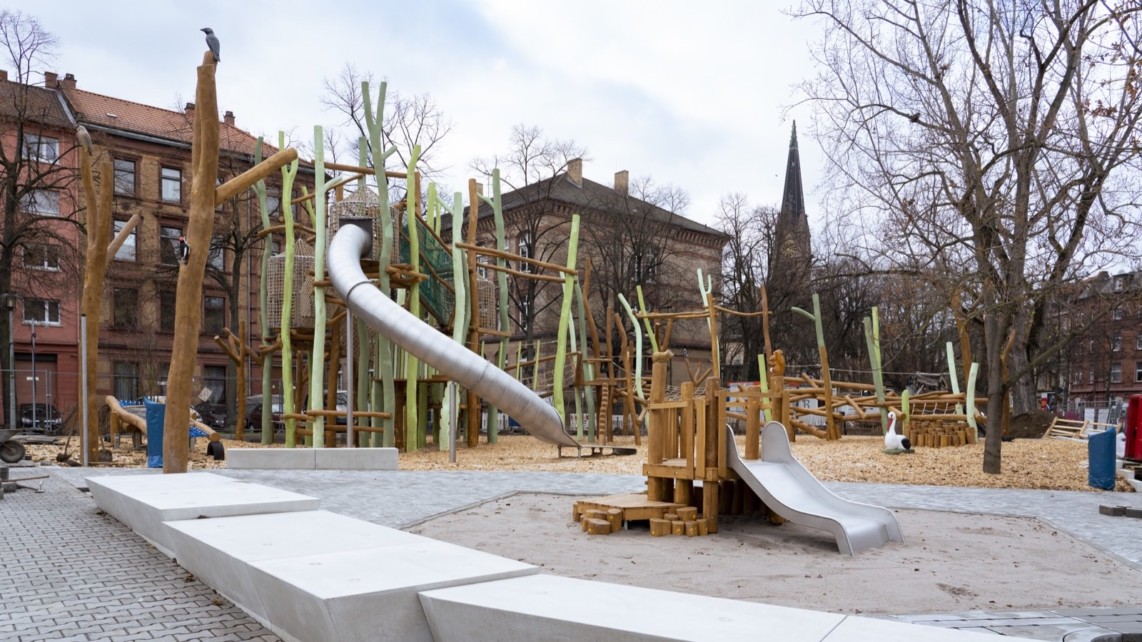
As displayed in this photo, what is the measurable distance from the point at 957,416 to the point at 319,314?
45.6 feet

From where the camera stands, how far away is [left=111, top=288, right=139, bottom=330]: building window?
42.7 meters

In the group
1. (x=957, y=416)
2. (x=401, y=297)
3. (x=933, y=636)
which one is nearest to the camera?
(x=933, y=636)

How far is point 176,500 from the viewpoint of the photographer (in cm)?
766

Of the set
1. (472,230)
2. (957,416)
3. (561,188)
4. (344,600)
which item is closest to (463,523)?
(344,600)

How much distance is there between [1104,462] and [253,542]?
12.9 m

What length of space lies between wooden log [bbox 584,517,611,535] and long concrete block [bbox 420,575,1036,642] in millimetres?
4693

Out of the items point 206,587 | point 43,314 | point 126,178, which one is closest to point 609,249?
point 126,178

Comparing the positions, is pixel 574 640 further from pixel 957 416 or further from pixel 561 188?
pixel 561 188

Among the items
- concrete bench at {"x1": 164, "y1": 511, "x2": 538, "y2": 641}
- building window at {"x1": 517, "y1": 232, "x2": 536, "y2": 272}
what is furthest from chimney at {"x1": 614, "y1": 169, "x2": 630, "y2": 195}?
concrete bench at {"x1": 164, "y1": 511, "x2": 538, "y2": 641}

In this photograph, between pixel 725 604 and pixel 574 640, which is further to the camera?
pixel 725 604

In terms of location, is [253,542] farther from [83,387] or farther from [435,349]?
[83,387]

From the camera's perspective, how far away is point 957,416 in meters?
20.4

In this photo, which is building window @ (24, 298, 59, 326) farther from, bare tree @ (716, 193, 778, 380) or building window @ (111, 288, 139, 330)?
bare tree @ (716, 193, 778, 380)

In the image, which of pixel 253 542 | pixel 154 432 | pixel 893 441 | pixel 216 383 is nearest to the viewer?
pixel 253 542
